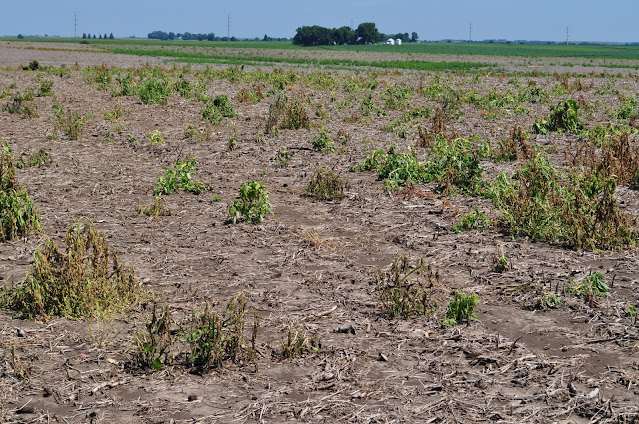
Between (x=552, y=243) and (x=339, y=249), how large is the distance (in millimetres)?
2469

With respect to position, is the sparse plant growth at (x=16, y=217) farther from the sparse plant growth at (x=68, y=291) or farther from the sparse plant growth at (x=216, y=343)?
the sparse plant growth at (x=216, y=343)

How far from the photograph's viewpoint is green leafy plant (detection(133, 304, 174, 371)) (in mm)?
4922

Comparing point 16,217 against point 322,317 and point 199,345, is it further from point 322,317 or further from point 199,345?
point 322,317

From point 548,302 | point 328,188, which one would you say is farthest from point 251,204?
point 548,302

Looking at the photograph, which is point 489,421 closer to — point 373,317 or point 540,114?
point 373,317

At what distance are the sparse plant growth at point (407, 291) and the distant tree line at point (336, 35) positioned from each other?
16689 centimetres

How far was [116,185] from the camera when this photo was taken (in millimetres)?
10695

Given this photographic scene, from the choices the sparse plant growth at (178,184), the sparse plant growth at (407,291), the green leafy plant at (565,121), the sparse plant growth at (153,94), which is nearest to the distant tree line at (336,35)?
the sparse plant growth at (153,94)

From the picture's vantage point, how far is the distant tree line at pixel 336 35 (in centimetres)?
16938

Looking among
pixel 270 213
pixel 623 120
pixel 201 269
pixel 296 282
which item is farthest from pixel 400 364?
pixel 623 120

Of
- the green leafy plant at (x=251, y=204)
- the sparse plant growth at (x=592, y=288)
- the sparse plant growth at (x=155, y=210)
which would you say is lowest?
the sparse plant growth at (x=592, y=288)

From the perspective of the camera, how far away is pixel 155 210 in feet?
29.3

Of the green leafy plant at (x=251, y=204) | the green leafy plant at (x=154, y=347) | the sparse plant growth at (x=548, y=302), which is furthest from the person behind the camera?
the green leafy plant at (x=251, y=204)

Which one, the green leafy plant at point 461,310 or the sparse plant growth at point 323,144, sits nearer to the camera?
the green leafy plant at point 461,310
